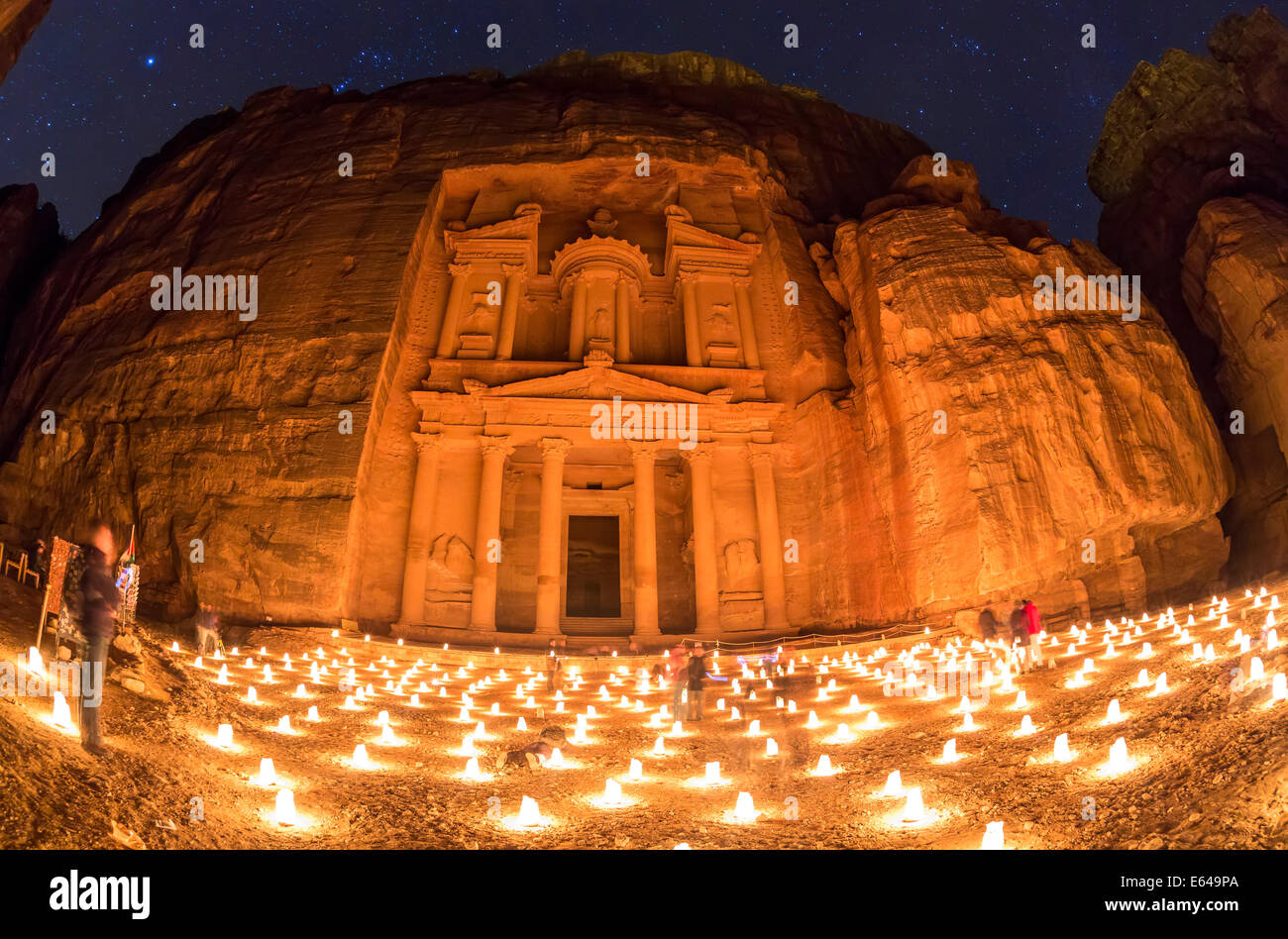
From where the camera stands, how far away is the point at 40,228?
1437 inches

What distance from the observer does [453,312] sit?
29891mm

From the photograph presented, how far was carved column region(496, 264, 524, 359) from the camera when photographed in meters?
29.6

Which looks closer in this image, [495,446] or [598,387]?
[495,446]

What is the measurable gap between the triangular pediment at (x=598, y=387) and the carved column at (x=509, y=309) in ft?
5.69

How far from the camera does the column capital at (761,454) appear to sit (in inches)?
1126

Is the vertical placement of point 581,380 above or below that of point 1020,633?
above

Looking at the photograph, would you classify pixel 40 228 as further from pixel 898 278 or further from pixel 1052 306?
pixel 1052 306

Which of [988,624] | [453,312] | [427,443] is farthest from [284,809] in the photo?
[453,312]

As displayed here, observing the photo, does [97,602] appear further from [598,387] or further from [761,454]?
[761,454]

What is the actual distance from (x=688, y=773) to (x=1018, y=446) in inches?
576

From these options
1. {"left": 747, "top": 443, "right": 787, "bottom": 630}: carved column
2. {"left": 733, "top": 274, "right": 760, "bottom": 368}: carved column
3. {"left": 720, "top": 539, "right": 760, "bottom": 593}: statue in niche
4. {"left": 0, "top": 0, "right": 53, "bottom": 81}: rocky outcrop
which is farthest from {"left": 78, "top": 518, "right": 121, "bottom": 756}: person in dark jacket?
{"left": 733, "top": 274, "right": 760, "bottom": 368}: carved column

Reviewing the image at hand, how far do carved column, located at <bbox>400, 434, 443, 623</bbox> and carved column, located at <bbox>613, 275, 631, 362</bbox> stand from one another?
22.9 feet
